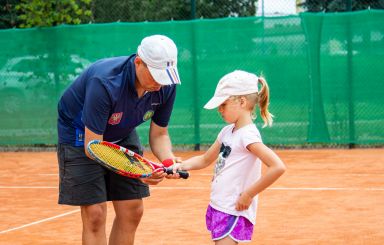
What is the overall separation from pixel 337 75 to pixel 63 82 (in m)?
4.31

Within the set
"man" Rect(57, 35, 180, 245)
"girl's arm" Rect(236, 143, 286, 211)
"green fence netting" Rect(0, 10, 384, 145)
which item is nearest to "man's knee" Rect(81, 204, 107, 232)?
"man" Rect(57, 35, 180, 245)

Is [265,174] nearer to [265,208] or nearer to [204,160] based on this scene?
[204,160]

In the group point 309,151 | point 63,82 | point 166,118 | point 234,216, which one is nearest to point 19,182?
point 63,82

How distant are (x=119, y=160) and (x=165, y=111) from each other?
629 millimetres

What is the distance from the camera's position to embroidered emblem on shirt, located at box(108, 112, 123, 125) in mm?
4625

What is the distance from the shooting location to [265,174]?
4199 millimetres

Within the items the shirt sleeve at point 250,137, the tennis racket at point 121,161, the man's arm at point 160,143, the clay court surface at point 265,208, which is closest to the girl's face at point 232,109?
the shirt sleeve at point 250,137

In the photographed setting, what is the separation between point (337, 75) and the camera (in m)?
12.7

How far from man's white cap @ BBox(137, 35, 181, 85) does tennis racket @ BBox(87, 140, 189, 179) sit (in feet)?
1.54

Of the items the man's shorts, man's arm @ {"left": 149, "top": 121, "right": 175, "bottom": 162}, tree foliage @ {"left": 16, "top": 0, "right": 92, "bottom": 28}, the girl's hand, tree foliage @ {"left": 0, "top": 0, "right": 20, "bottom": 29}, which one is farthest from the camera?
tree foliage @ {"left": 0, "top": 0, "right": 20, "bottom": 29}

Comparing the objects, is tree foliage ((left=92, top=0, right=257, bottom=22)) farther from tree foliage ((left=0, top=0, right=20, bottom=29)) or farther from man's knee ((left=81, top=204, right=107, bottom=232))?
man's knee ((left=81, top=204, right=107, bottom=232))

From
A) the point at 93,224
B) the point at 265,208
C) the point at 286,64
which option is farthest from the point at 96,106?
the point at 286,64

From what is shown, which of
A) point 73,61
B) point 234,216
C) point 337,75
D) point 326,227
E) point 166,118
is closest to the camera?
point 234,216

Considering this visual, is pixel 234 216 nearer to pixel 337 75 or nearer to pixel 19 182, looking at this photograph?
pixel 19 182
